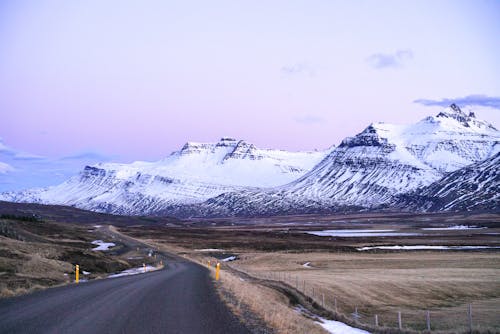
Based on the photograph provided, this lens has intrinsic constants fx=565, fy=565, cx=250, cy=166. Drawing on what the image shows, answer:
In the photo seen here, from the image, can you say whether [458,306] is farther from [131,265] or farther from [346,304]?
[131,265]

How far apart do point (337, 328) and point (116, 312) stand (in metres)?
9.96

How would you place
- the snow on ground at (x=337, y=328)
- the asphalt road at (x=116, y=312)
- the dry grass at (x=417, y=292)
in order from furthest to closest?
the dry grass at (x=417, y=292) → the snow on ground at (x=337, y=328) → the asphalt road at (x=116, y=312)

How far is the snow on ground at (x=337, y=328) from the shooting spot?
73.0 feet

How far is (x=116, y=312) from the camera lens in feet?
57.1

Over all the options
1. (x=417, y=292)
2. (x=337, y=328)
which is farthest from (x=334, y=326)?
(x=417, y=292)

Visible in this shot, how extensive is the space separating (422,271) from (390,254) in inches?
1020

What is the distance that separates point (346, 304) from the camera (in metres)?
34.2

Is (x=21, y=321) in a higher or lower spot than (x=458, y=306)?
higher

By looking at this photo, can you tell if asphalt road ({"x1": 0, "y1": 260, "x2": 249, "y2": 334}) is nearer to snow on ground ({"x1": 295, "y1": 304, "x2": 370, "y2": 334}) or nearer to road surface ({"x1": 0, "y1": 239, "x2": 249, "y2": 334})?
road surface ({"x1": 0, "y1": 239, "x2": 249, "y2": 334})

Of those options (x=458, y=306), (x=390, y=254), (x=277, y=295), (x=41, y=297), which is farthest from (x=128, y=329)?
(x=390, y=254)

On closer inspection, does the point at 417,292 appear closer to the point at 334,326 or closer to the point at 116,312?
the point at 334,326

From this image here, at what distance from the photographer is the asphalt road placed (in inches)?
579

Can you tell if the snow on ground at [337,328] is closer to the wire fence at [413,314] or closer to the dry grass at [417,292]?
the wire fence at [413,314]

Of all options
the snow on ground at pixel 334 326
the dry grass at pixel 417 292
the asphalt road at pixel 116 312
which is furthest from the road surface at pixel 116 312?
the dry grass at pixel 417 292
